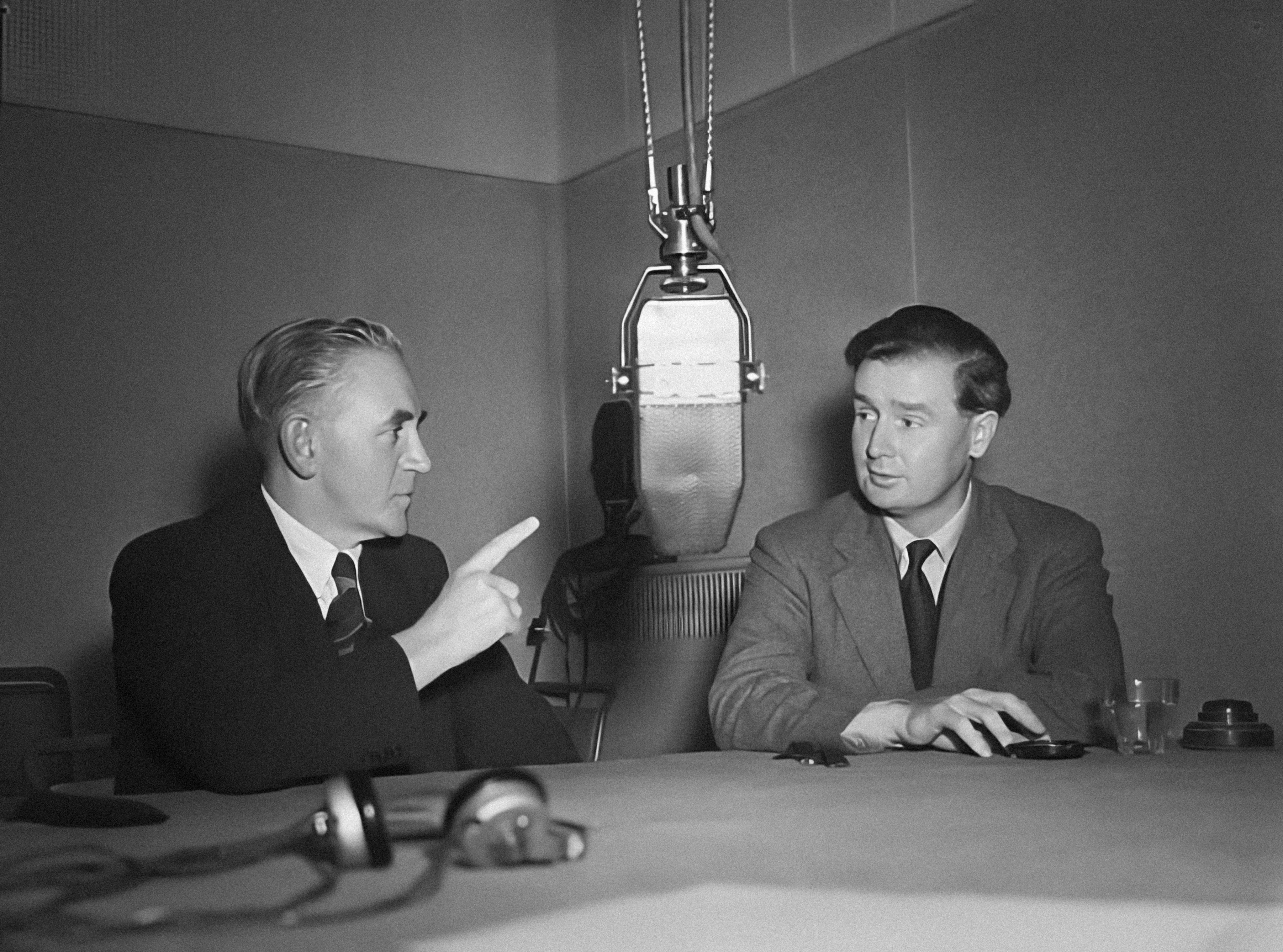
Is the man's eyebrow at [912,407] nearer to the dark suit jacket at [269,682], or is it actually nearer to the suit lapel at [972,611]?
the suit lapel at [972,611]

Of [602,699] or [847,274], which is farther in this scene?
[602,699]

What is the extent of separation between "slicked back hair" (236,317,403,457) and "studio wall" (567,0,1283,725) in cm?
128

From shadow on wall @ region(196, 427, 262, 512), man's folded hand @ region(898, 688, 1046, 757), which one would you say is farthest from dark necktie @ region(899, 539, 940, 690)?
shadow on wall @ region(196, 427, 262, 512)

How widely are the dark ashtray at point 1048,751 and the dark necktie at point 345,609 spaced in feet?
3.08

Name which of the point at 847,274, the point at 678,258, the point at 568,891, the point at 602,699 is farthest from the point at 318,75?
the point at 568,891

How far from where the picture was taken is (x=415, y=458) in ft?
6.36

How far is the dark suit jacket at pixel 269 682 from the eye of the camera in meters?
1.47

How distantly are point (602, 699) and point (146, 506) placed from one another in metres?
1.27

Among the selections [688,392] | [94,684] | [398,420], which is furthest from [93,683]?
→ [688,392]

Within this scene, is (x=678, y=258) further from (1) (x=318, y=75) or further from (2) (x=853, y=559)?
(1) (x=318, y=75)

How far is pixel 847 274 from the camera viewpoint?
118 inches

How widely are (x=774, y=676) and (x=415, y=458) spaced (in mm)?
617

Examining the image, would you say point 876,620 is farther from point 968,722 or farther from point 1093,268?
point 1093,268

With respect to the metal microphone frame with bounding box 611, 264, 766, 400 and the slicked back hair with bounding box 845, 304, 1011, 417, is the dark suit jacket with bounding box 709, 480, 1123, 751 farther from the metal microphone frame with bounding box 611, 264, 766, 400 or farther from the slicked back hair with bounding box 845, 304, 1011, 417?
the metal microphone frame with bounding box 611, 264, 766, 400
